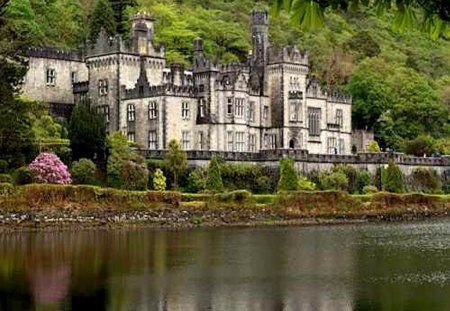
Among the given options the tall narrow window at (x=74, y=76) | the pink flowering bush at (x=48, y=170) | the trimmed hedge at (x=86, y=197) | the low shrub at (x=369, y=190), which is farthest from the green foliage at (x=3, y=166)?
the low shrub at (x=369, y=190)

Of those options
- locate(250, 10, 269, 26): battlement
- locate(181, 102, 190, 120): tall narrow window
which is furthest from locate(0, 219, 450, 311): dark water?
locate(250, 10, 269, 26): battlement

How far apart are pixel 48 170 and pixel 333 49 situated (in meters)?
68.6

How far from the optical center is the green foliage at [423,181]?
78812mm

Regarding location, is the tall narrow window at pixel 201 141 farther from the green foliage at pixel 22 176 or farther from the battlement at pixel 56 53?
the green foliage at pixel 22 176

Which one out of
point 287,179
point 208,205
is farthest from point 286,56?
point 208,205

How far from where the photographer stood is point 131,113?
74000mm

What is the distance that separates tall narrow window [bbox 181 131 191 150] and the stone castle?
0.25 feet

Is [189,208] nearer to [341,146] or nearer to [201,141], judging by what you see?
[201,141]

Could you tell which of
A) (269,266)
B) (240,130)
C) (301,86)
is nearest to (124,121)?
(240,130)

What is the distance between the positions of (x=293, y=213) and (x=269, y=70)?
2130cm

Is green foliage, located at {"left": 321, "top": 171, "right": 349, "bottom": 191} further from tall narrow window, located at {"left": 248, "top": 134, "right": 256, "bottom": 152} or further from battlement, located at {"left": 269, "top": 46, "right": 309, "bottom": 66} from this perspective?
battlement, located at {"left": 269, "top": 46, "right": 309, "bottom": 66}

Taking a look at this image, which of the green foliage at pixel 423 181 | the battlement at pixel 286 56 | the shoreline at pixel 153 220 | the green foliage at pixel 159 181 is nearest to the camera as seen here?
the shoreline at pixel 153 220

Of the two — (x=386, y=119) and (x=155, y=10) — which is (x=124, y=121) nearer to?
(x=386, y=119)

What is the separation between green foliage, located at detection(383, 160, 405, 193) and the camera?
72625mm
